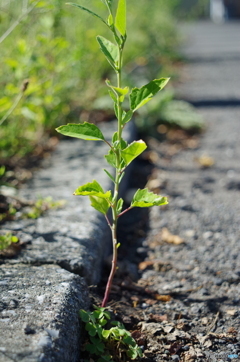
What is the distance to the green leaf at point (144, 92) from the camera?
127 cm

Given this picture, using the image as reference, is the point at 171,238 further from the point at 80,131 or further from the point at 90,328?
the point at 80,131

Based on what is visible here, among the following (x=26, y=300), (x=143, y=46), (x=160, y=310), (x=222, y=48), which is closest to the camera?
(x=26, y=300)

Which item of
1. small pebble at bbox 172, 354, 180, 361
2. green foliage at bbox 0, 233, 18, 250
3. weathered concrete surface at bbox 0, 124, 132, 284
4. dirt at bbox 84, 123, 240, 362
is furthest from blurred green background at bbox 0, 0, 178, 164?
small pebble at bbox 172, 354, 180, 361

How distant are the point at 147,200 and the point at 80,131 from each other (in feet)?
0.93

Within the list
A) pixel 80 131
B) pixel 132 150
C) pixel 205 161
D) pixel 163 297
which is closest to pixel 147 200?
pixel 132 150

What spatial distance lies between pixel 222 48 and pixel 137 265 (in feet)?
30.2

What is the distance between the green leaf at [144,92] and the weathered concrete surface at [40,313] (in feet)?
2.08

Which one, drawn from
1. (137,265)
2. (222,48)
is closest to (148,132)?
(137,265)

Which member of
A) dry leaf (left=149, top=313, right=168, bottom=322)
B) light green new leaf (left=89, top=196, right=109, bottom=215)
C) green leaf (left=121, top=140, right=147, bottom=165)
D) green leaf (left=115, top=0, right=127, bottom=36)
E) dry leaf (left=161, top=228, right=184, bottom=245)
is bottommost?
dry leaf (left=161, top=228, right=184, bottom=245)

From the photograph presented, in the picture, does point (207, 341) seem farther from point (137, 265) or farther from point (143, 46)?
point (143, 46)

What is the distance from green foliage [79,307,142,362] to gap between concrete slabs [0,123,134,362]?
0.04 meters

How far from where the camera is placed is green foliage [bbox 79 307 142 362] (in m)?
1.31

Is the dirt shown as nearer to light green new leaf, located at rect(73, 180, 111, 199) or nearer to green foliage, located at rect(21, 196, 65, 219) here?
green foliage, located at rect(21, 196, 65, 219)

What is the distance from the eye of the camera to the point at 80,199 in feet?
7.46
